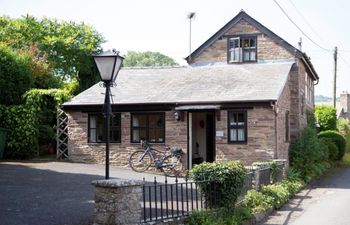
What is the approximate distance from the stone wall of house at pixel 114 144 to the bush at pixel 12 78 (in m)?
4.55

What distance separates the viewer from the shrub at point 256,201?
12672mm

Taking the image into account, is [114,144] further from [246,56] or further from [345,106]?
[345,106]

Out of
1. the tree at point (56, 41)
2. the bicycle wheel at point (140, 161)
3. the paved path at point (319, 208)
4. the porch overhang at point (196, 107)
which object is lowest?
the paved path at point (319, 208)

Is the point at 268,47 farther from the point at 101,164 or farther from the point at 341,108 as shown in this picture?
the point at 341,108

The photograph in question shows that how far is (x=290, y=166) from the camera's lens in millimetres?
21516

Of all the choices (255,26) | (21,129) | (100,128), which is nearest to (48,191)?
(100,128)

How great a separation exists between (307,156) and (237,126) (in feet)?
12.8

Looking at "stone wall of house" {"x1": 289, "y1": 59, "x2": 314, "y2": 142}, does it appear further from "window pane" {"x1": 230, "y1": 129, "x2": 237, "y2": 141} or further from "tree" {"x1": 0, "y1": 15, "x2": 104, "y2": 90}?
"tree" {"x1": 0, "y1": 15, "x2": 104, "y2": 90}

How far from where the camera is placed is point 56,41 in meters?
40.9

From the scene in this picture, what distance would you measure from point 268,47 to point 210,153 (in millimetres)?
5998

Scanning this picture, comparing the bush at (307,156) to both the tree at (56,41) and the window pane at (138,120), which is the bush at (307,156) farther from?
the tree at (56,41)

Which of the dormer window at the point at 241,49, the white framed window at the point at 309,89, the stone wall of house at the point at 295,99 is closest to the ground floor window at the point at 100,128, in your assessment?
the dormer window at the point at 241,49

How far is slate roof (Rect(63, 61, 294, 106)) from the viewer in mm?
19797

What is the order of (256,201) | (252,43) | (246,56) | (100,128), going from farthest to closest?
1. (252,43)
2. (246,56)
3. (100,128)
4. (256,201)
